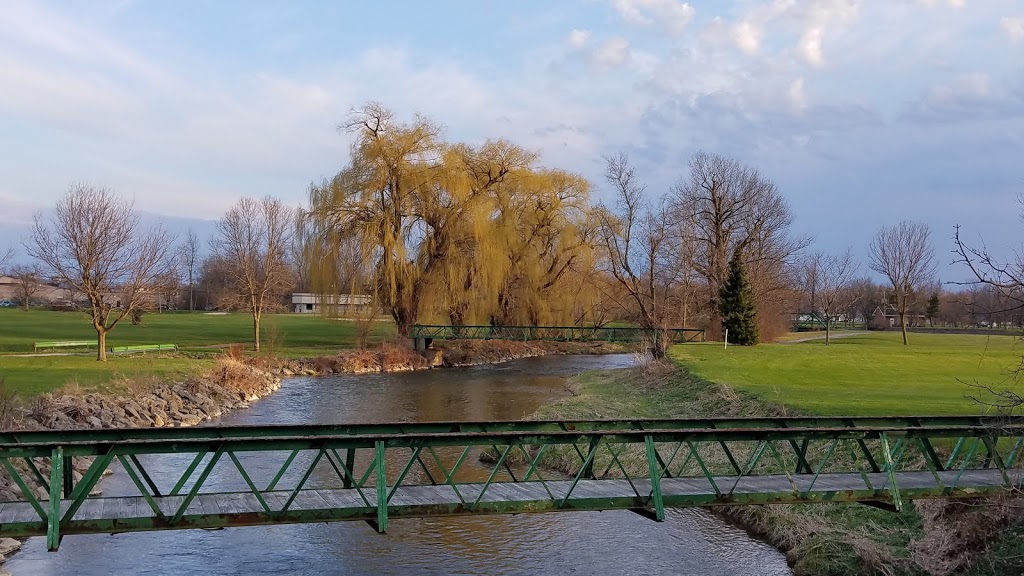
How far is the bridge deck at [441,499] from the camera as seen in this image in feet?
26.5

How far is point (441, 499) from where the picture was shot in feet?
29.5

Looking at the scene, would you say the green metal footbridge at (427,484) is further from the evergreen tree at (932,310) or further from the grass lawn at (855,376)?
the evergreen tree at (932,310)

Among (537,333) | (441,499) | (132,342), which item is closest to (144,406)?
(441,499)

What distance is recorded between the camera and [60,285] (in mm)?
32625

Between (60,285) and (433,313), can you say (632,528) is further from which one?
(433,313)

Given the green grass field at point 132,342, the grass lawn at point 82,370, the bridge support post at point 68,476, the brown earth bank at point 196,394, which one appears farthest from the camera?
the green grass field at point 132,342

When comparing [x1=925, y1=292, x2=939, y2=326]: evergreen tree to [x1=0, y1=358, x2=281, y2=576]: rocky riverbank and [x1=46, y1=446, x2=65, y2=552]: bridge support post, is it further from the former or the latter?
[x1=46, y1=446, x2=65, y2=552]: bridge support post

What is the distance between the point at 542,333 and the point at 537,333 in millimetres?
503

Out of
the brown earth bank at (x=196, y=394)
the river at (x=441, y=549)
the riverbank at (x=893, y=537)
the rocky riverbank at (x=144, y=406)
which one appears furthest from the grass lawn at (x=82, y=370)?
the riverbank at (x=893, y=537)

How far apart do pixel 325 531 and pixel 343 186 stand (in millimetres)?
32056

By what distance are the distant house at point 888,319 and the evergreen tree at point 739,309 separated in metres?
40.7

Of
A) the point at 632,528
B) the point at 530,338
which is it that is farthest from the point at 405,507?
the point at 530,338

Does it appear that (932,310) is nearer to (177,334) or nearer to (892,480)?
(177,334)

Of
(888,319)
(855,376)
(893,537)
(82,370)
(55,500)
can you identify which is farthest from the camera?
(888,319)
